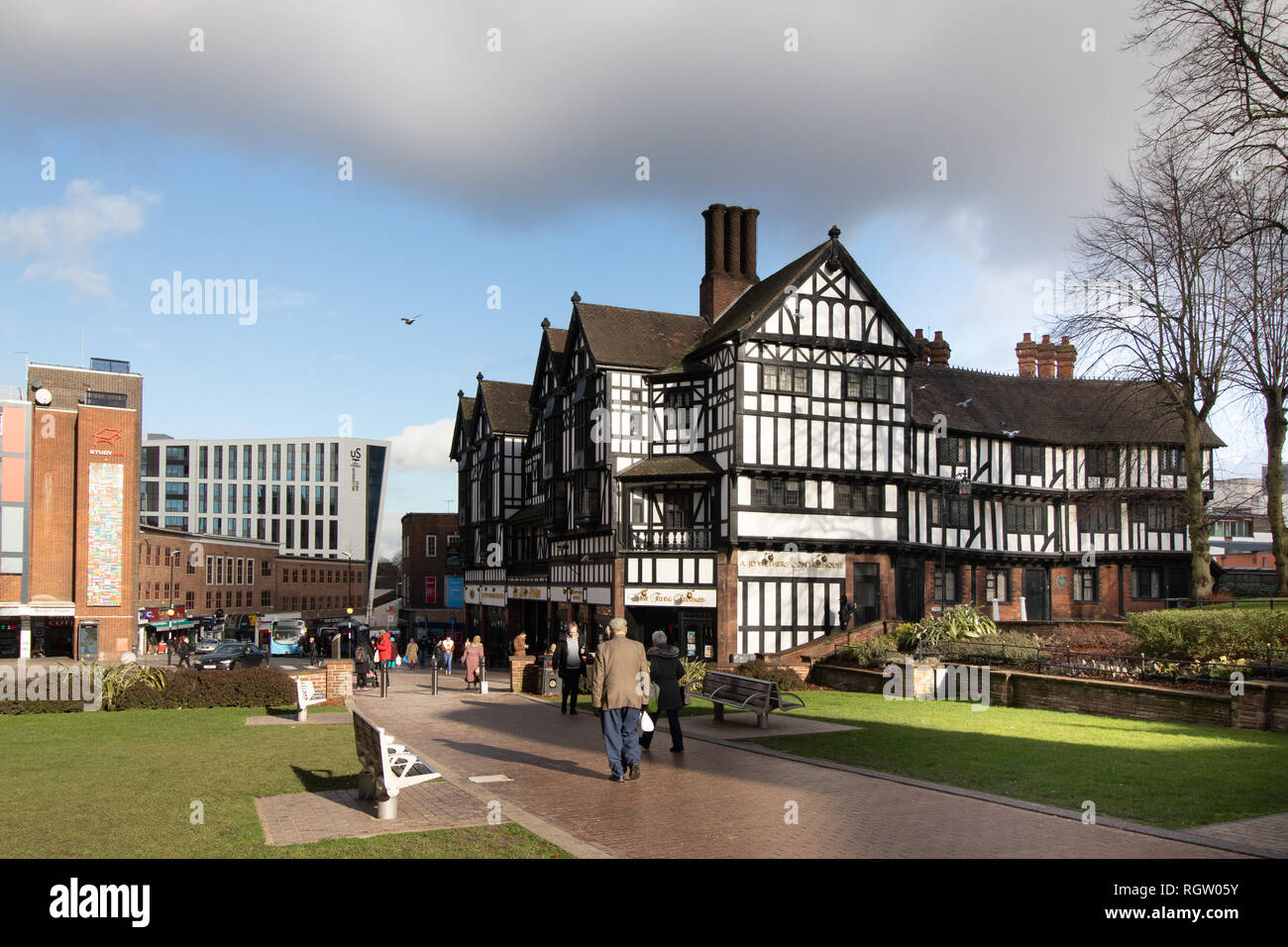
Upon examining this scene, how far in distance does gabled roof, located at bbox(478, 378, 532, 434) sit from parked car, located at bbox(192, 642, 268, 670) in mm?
15884

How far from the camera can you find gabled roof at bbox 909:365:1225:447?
135ft

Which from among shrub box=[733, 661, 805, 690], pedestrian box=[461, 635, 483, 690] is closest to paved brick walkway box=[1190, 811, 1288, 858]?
shrub box=[733, 661, 805, 690]

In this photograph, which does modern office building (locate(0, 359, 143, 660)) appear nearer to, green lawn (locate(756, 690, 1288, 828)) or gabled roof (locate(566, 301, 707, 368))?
gabled roof (locate(566, 301, 707, 368))

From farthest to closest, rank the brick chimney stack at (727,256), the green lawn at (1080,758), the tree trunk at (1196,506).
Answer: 1. the brick chimney stack at (727,256)
2. the tree trunk at (1196,506)
3. the green lawn at (1080,758)

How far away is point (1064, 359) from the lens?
50.4 meters

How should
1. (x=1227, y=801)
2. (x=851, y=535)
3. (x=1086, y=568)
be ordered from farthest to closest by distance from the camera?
(x=1086, y=568), (x=851, y=535), (x=1227, y=801)

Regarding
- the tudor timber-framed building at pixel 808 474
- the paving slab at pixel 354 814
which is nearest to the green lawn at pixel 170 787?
the paving slab at pixel 354 814

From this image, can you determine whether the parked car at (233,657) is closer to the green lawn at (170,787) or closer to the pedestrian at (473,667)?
the pedestrian at (473,667)

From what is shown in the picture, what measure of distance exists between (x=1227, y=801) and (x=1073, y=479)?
1395 inches

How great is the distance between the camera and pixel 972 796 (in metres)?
10.8

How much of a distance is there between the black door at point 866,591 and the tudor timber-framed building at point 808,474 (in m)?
0.09

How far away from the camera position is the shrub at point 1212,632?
19.8m

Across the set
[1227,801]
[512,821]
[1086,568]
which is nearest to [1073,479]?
[1086,568]
